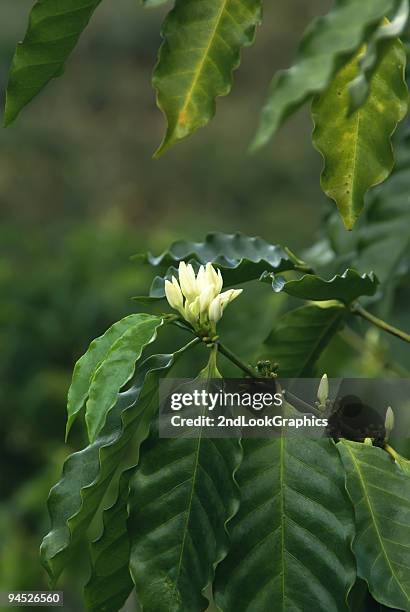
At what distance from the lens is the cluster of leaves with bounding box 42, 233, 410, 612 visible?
74 cm

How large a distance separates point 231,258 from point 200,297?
Answer: 20 centimetres

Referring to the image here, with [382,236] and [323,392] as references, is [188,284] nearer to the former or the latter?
[323,392]

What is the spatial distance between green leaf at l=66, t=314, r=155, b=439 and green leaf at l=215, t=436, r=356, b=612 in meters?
0.13

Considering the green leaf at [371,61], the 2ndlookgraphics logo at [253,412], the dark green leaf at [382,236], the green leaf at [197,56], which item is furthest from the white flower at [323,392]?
the dark green leaf at [382,236]

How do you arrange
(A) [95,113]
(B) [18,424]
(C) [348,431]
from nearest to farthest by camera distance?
(C) [348,431] → (B) [18,424] → (A) [95,113]

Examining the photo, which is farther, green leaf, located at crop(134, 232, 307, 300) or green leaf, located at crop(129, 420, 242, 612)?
green leaf, located at crop(134, 232, 307, 300)

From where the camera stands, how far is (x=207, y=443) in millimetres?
782

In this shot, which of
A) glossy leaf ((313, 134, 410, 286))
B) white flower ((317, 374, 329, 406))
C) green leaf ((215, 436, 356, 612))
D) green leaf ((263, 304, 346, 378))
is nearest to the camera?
green leaf ((215, 436, 356, 612))

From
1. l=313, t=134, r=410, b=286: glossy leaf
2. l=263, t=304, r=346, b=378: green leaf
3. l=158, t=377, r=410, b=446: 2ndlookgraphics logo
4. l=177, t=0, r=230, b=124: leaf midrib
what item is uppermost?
l=177, t=0, r=230, b=124: leaf midrib

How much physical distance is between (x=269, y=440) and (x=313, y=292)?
146mm

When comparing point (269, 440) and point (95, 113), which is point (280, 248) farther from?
point (95, 113)

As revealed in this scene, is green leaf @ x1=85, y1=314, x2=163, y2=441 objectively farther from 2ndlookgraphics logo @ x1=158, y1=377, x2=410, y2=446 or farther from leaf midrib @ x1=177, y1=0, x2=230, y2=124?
leaf midrib @ x1=177, y1=0, x2=230, y2=124

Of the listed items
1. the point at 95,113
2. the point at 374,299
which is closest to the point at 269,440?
the point at 374,299

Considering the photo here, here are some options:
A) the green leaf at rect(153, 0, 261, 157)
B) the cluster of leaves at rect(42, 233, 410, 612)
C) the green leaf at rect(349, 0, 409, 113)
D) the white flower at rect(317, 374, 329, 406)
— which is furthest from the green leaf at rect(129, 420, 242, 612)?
the green leaf at rect(349, 0, 409, 113)
